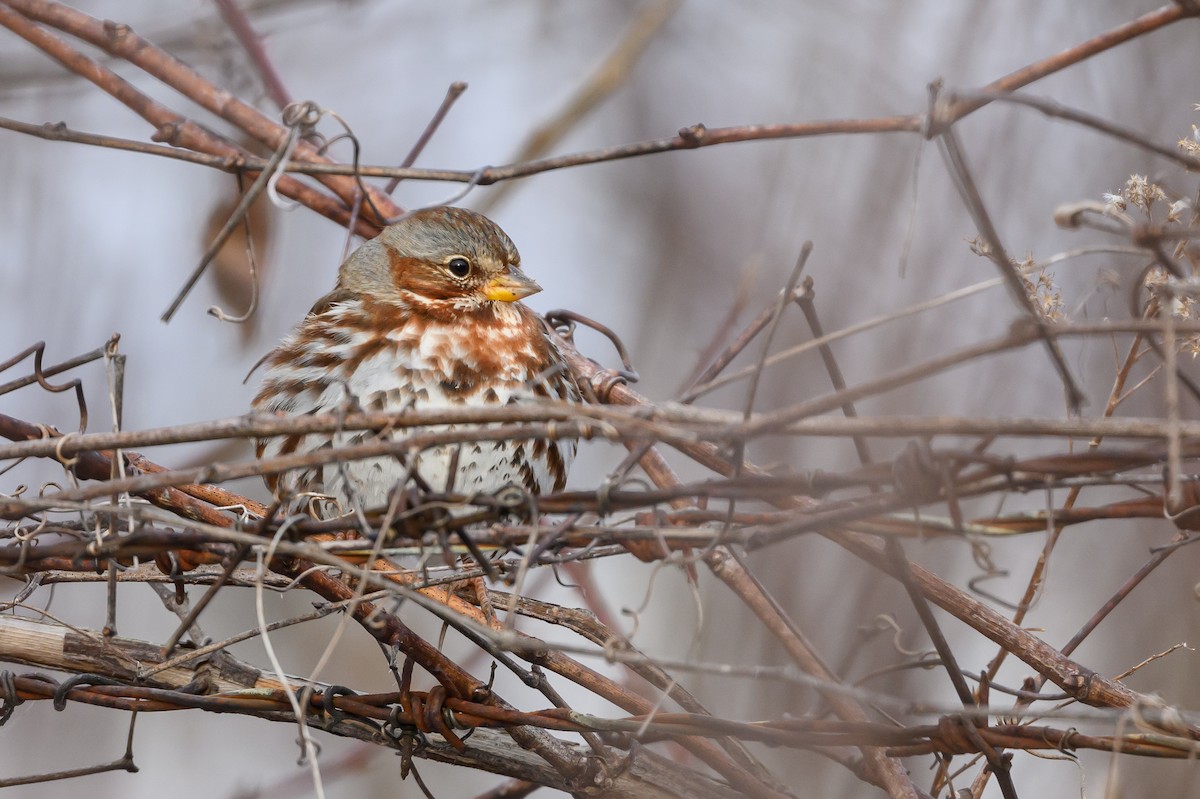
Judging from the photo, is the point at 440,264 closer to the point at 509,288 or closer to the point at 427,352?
the point at 509,288

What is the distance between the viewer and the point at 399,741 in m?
2.29

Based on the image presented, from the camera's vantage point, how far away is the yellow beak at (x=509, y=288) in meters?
3.61

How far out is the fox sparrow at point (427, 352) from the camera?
3.09m

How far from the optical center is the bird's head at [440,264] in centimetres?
359

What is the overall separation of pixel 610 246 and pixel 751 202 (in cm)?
99

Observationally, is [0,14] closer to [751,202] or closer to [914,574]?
[914,574]

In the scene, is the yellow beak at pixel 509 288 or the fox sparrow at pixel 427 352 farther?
the yellow beak at pixel 509 288

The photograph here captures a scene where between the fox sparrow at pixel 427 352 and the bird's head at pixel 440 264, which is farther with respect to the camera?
the bird's head at pixel 440 264

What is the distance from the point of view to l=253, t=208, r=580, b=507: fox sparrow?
309 cm

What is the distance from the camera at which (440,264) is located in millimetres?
3668

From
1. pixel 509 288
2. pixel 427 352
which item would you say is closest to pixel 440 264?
pixel 509 288

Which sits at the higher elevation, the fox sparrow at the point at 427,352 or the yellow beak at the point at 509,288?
the yellow beak at the point at 509,288

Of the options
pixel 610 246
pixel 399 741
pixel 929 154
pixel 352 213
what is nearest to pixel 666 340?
pixel 610 246

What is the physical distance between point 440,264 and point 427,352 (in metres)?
0.49
